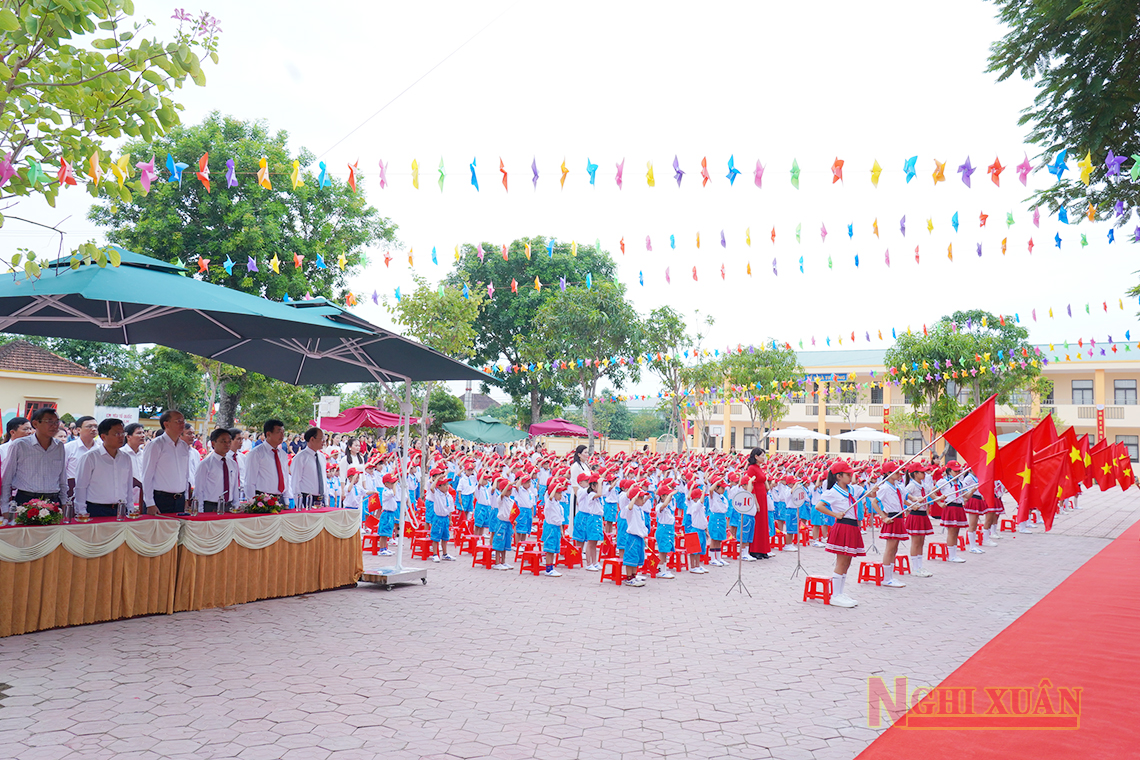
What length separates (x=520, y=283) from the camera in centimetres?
3447

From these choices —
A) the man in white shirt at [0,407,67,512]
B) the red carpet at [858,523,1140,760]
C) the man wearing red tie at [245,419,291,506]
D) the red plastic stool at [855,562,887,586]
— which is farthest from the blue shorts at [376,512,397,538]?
the red carpet at [858,523,1140,760]

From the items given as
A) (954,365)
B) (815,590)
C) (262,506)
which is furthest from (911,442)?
(262,506)

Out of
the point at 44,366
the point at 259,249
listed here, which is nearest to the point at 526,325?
the point at 259,249

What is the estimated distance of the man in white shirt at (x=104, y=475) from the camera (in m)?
7.09

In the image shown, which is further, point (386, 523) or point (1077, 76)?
point (386, 523)

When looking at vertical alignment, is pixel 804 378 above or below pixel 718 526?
above

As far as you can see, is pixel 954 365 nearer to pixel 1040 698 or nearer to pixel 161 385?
pixel 1040 698

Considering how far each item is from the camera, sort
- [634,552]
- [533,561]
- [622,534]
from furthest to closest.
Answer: [533,561] < [622,534] < [634,552]

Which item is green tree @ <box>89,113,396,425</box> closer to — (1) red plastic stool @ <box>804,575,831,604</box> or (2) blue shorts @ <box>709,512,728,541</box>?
(2) blue shorts @ <box>709,512,728,541</box>

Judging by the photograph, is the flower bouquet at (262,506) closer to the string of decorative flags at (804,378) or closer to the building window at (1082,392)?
the string of decorative flags at (804,378)

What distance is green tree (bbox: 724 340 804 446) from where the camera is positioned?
98.2 ft

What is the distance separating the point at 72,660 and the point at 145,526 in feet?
4.87

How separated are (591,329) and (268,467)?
1719 centimetres

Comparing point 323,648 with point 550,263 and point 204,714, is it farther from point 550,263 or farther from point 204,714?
point 550,263
